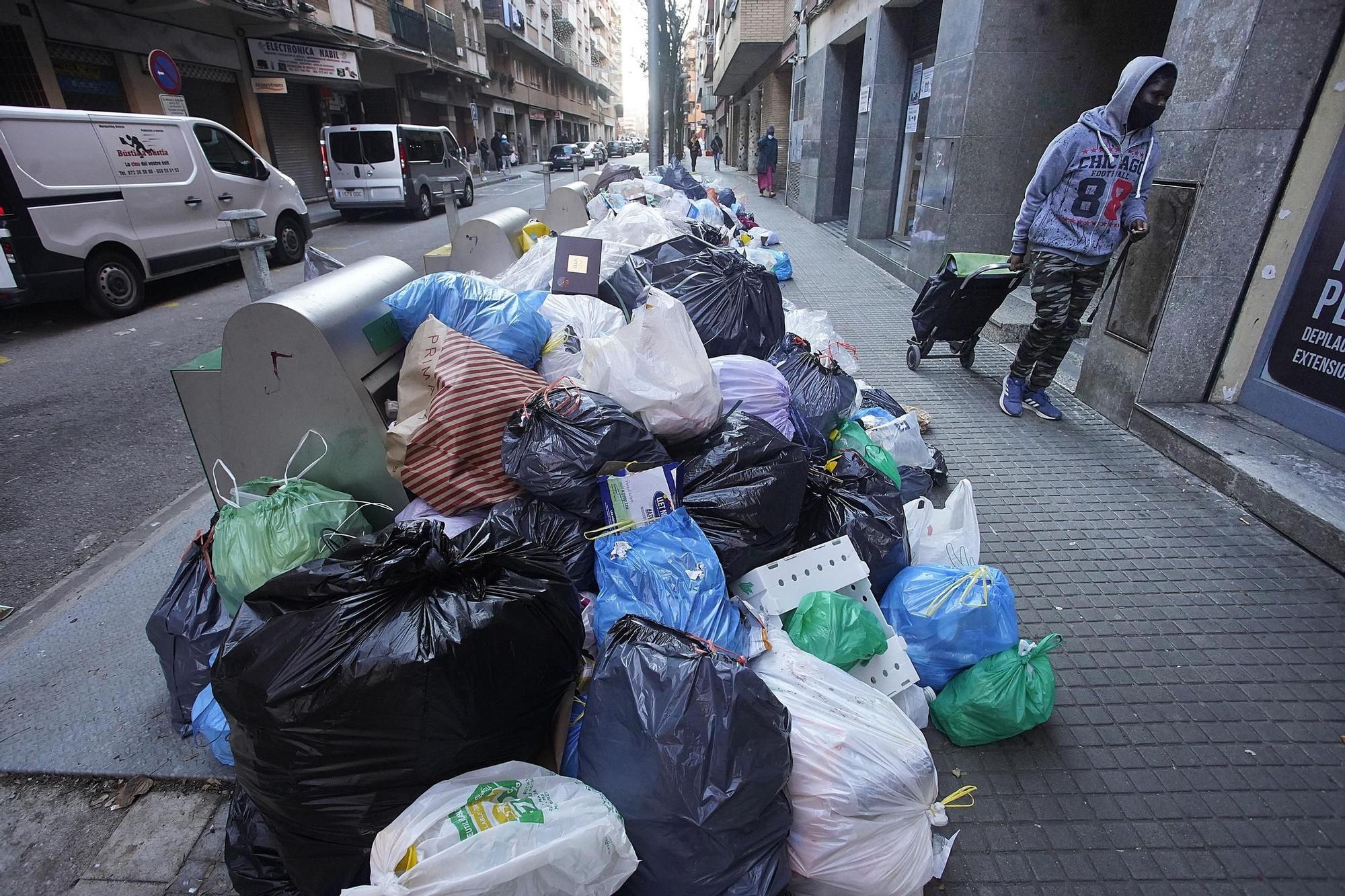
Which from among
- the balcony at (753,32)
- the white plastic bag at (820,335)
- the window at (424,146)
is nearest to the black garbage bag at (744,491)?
the white plastic bag at (820,335)

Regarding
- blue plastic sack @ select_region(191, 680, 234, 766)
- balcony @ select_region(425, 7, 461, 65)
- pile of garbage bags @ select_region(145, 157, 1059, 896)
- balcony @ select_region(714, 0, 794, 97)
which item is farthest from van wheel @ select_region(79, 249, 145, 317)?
balcony @ select_region(425, 7, 461, 65)

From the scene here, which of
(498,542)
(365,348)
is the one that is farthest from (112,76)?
(498,542)

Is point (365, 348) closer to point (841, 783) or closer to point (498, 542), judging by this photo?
point (498, 542)

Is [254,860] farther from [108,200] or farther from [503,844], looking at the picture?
[108,200]

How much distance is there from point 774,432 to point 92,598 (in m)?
2.70

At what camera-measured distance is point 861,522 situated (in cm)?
234

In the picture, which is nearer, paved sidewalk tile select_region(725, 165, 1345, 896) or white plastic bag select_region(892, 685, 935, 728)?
paved sidewalk tile select_region(725, 165, 1345, 896)

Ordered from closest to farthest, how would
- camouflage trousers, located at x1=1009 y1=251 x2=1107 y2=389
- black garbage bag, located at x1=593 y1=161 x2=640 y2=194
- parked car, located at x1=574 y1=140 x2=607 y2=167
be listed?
camouflage trousers, located at x1=1009 y1=251 x2=1107 y2=389, black garbage bag, located at x1=593 y1=161 x2=640 y2=194, parked car, located at x1=574 y1=140 x2=607 y2=167

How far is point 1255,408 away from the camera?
368 centimetres

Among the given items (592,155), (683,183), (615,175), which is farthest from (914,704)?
(592,155)

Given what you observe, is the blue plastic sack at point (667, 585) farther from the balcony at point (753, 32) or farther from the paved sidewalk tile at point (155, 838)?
the balcony at point (753, 32)

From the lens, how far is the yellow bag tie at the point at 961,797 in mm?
1679

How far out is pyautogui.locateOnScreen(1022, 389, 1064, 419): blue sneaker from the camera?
4.21 m

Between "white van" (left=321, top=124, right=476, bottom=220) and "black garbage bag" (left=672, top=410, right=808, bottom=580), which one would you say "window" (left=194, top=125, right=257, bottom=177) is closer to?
"white van" (left=321, top=124, right=476, bottom=220)
